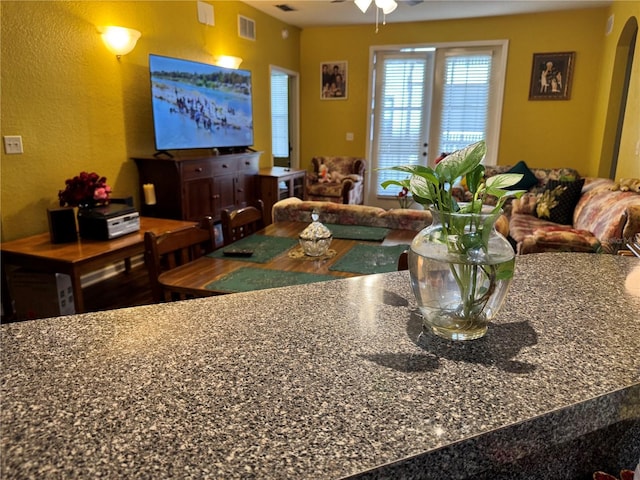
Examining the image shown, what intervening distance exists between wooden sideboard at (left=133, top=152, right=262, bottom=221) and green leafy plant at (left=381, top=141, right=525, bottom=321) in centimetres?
354

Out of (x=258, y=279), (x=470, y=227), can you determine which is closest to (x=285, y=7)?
(x=258, y=279)

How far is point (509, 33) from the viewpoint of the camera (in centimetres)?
596

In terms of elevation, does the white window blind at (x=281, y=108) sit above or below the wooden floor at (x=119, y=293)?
above

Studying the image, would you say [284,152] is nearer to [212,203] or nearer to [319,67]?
[319,67]

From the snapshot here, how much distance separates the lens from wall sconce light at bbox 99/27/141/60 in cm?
349

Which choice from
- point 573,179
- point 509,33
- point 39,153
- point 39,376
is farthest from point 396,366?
point 509,33

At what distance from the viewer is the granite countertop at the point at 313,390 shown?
1.69 ft

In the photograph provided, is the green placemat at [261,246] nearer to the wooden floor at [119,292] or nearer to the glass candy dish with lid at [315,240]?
the glass candy dish with lid at [315,240]

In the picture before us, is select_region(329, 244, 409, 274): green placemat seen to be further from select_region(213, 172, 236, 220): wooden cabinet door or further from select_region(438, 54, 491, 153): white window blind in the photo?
select_region(438, 54, 491, 153): white window blind

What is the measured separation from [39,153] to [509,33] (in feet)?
18.5

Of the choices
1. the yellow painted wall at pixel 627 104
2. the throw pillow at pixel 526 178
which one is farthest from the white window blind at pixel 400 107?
the yellow painted wall at pixel 627 104

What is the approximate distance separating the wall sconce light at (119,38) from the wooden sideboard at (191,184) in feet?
2.93

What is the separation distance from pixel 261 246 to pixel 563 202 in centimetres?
333

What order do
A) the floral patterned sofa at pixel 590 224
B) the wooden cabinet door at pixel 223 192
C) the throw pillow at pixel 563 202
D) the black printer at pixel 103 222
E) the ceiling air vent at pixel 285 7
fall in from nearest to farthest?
1. the floral patterned sofa at pixel 590 224
2. the black printer at pixel 103 222
3. the throw pillow at pixel 563 202
4. the wooden cabinet door at pixel 223 192
5. the ceiling air vent at pixel 285 7
